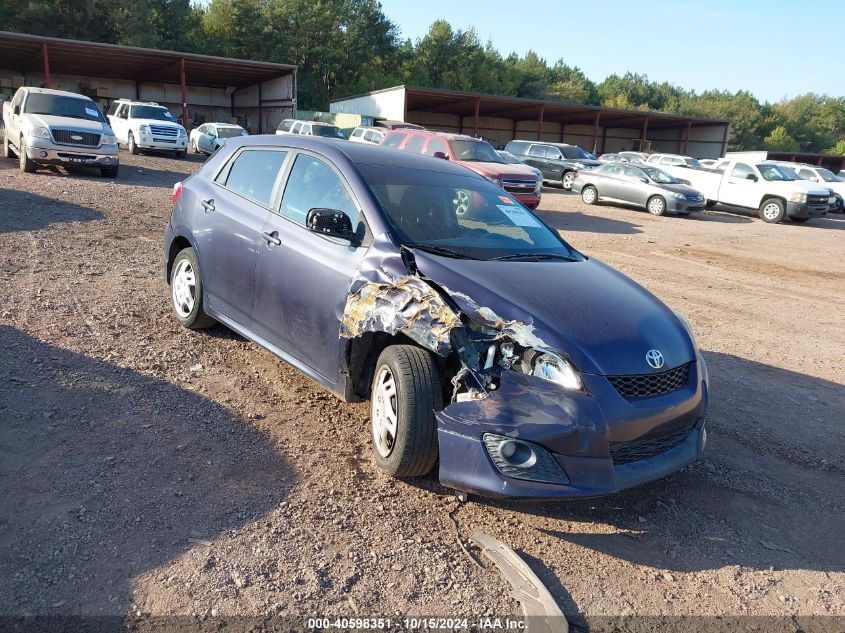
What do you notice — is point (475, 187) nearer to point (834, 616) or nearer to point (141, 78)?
point (834, 616)

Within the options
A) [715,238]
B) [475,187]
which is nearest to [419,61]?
[715,238]

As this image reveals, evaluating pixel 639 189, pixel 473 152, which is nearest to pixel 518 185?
pixel 473 152

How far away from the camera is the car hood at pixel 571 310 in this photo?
325cm

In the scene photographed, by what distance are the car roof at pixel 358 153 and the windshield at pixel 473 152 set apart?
1057 cm

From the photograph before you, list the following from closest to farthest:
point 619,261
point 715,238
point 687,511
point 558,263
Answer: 1. point 687,511
2. point 558,263
3. point 619,261
4. point 715,238

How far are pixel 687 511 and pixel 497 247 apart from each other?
1960 millimetres

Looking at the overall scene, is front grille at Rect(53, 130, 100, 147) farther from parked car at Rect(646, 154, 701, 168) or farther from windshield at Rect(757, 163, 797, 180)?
parked car at Rect(646, 154, 701, 168)

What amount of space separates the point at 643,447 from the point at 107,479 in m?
2.82

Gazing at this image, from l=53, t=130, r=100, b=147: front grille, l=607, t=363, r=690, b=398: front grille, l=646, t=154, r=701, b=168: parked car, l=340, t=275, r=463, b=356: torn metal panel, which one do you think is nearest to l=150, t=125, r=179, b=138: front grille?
l=53, t=130, r=100, b=147: front grille

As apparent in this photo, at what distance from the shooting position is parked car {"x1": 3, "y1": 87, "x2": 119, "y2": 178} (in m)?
14.2

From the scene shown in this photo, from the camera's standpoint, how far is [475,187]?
16.1 feet

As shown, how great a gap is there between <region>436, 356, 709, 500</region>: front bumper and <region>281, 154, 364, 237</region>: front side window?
5.12 ft

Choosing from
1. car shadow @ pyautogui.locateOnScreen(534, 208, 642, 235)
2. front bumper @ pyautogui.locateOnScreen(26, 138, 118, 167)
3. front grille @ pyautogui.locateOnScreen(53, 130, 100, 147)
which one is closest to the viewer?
front bumper @ pyautogui.locateOnScreen(26, 138, 118, 167)

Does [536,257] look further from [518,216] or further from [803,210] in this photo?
[803,210]
